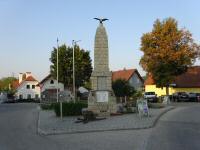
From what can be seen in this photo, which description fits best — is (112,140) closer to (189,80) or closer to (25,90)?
(189,80)

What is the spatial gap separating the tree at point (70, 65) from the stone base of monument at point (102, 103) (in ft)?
124

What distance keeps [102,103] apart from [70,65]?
39380mm

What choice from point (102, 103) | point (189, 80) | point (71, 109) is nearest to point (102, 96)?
point (102, 103)

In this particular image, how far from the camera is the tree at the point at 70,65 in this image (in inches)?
2606

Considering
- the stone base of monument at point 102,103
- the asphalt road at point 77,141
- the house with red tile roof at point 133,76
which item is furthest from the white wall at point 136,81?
the asphalt road at point 77,141

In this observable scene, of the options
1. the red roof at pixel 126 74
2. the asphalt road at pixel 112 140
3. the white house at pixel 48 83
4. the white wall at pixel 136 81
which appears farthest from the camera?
the white wall at pixel 136 81

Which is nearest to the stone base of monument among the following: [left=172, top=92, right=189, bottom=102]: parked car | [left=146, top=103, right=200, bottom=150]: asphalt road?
[left=146, top=103, right=200, bottom=150]: asphalt road

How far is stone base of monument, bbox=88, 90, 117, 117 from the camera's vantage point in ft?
89.5

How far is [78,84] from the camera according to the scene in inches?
2630

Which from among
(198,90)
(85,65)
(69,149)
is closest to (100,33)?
(69,149)

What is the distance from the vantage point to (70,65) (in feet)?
218

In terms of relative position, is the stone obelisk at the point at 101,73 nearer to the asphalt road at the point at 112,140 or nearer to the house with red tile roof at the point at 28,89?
the asphalt road at the point at 112,140

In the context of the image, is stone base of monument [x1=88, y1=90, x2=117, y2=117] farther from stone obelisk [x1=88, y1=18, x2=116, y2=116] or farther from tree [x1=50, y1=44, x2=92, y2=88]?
tree [x1=50, y1=44, x2=92, y2=88]

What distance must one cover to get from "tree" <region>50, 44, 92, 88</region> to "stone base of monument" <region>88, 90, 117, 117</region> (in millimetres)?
37701
